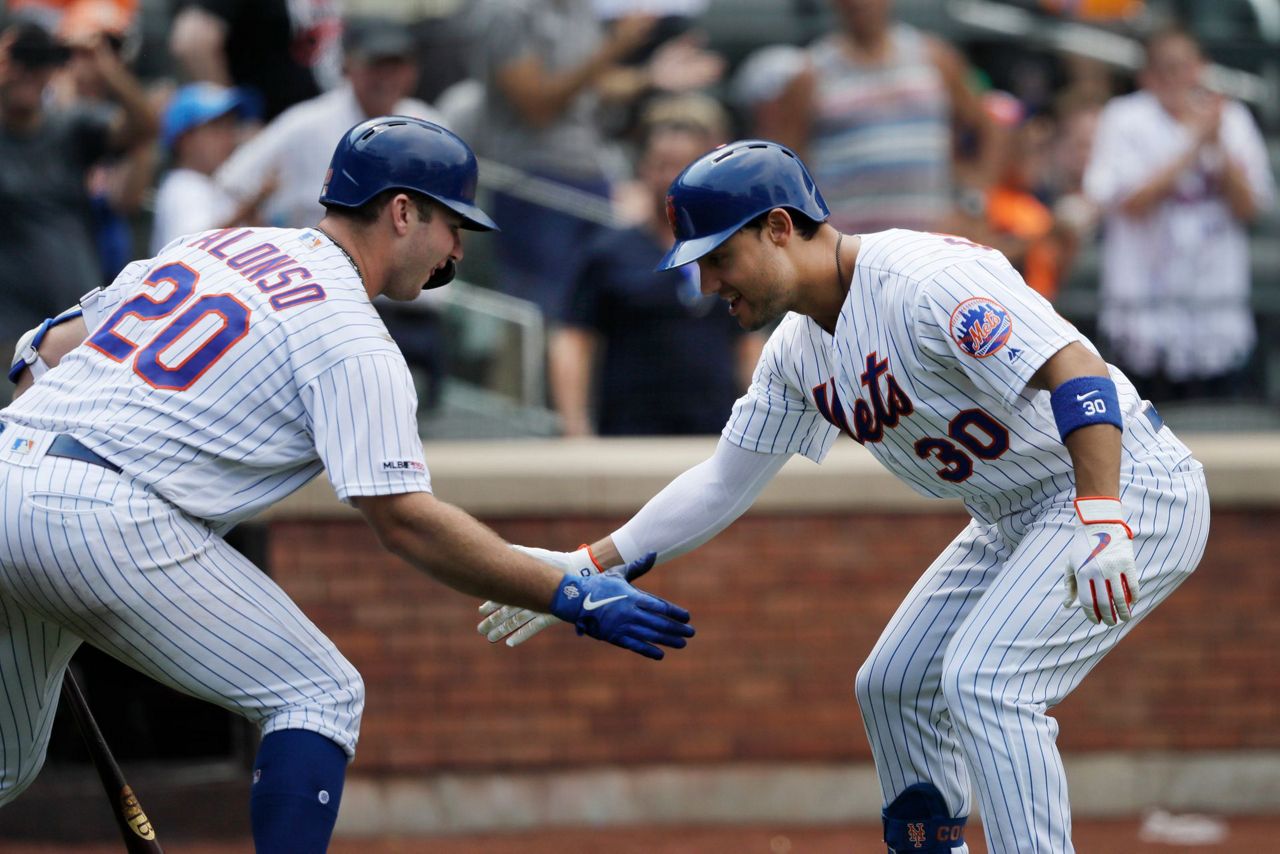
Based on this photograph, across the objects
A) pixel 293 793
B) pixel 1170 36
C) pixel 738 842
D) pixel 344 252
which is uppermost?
pixel 1170 36

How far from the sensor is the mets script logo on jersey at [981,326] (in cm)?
389

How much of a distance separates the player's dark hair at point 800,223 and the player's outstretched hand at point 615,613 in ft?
3.09

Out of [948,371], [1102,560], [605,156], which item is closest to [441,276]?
[948,371]

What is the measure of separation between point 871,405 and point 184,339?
64.1 inches

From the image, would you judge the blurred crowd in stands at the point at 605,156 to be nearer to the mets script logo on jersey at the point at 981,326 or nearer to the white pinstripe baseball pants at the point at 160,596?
the mets script logo on jersey at the point at 981,326

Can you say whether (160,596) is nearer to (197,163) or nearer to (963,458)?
(963,458)

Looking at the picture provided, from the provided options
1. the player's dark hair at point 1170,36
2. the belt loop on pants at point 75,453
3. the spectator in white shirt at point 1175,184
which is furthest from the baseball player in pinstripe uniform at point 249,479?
the player's dark hair at point 1170,36

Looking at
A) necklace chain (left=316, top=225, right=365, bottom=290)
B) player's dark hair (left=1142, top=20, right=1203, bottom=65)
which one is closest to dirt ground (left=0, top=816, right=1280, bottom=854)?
necklace chain (left=316, top=225, right=365, bottom=290)

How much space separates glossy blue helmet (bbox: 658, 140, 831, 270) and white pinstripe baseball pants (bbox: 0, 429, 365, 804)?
4.07ft

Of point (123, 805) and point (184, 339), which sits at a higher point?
point (184, 339)

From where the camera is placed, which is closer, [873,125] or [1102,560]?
[1102,560]

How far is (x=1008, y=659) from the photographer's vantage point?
3986 millimetres

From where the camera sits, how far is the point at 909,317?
13.3 ft

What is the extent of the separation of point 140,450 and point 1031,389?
6.62 ft
